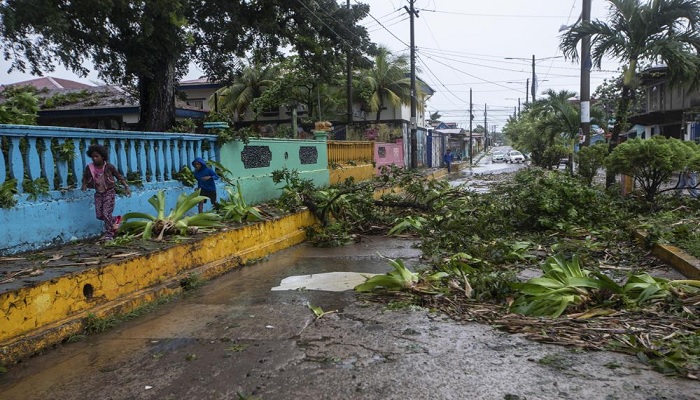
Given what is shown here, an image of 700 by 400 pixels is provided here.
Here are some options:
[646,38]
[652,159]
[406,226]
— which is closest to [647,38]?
[646,38]

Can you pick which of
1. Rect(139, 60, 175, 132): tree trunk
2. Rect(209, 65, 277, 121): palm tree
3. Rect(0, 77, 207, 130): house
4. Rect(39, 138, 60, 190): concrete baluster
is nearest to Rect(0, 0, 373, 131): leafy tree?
Rect(139, 60, 175, 132): tree trunk

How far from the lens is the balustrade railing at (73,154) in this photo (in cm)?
515

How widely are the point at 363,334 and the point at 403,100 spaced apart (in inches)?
1189

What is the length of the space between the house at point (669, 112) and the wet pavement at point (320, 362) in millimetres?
23990

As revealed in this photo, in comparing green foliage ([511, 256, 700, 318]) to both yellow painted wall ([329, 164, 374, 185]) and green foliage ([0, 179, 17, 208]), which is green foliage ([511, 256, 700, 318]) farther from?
yellow painted wall ([329, 164, 374, 185])

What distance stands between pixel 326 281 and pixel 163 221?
2.24 m

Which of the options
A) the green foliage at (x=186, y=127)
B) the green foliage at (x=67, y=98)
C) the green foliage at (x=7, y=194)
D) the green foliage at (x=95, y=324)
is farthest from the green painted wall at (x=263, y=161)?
the green foliage at (x=67, y=98)

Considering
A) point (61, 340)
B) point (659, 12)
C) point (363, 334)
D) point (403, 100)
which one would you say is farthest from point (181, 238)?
point (403, 100)

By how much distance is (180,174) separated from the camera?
25.9ft

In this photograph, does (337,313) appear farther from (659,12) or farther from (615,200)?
(659,12)

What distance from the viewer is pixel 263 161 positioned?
1069 cm

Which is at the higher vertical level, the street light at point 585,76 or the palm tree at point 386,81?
the palm tree at point 386,81

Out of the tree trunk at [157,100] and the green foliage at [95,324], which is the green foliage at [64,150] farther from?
the tree trunk at [157,100]

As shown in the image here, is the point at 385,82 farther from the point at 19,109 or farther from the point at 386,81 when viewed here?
the point at 19,109
